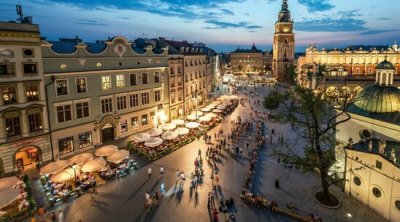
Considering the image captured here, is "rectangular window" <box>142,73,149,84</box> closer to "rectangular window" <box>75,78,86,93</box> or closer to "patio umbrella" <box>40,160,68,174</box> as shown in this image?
"rectangular window" <box>75,78,86,93</box>

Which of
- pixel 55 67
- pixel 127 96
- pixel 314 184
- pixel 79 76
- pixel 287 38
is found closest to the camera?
pixel 314 184

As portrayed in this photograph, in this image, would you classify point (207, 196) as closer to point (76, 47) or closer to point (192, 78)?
point (76, 47)

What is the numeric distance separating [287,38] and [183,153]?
13044cm

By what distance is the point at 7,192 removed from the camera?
22016 mm

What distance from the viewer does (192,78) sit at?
62.0 m

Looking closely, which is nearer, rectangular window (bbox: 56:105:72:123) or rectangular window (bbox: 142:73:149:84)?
rectangular window (bbox: 56:105:72:123)

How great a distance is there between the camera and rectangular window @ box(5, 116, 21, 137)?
1118 inches

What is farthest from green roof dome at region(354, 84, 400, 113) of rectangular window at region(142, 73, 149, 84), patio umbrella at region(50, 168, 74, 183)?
patio umbrella at region(50, 168, 74, 183)

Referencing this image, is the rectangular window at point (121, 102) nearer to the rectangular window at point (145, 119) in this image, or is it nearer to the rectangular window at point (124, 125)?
the rectangular window at point (124, 125)

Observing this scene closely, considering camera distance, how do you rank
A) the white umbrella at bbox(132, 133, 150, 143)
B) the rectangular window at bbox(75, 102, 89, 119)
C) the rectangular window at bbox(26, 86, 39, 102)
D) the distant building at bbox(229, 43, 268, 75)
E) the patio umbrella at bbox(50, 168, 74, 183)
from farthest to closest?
1. the distant building at bbox(229, 43, 268, 75)
2. the white umbrella at bbox(132, 133, 150, 143)
3. the rectangular window at bbox(75, 102, 89, 119)
4. the rectangular window at bbox(26, 86, 39, 102)
5. the patio umbrella at bbox(50, 168, 74, 183)

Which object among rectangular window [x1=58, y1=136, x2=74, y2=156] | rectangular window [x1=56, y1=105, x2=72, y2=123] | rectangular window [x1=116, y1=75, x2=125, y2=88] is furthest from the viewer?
rectangular window [x1=116, y1=75, x2=125, y2=88]

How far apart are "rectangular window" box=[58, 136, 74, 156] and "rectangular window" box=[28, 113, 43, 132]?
323 centimetres

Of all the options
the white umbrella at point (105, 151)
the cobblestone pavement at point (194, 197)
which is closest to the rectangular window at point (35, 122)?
the white umbrella at point (105, 151)

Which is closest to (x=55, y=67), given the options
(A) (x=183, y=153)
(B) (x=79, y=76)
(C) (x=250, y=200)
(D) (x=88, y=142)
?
(B) (x=79, y=76)
